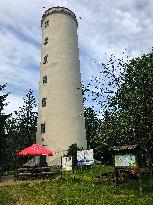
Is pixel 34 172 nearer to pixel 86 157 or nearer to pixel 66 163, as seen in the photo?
pixel 66 163

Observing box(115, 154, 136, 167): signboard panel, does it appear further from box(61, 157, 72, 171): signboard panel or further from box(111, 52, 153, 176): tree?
box(61, 157, 72, 171): signboard panel

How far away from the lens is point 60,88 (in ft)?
119

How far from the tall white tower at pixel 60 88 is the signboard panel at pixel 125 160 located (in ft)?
53.8

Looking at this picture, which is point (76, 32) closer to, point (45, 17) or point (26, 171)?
point (45, 17)

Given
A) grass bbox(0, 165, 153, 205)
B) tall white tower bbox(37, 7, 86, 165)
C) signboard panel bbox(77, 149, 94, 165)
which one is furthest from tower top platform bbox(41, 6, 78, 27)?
grass bbox(0, 165, 153, 205)

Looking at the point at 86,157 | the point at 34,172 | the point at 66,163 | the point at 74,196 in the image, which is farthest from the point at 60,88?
the point at 74,196

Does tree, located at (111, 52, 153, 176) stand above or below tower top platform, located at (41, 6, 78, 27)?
below

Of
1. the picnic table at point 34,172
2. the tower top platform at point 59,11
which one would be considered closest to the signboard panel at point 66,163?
the picnic table at point 34,172

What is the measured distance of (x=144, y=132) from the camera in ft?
63.1

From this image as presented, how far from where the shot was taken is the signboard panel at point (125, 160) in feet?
57.1

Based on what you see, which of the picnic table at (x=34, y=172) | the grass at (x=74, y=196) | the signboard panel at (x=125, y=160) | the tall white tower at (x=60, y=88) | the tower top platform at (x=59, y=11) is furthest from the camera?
the tower top platform at (x=59, y=11)

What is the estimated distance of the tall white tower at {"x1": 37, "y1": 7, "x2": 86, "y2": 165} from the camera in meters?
34.9

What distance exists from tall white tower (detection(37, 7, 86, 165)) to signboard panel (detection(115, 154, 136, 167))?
16.4 m

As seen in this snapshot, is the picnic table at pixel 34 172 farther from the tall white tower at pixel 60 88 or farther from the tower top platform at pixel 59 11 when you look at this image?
the tower top platform at pixel 59 11
